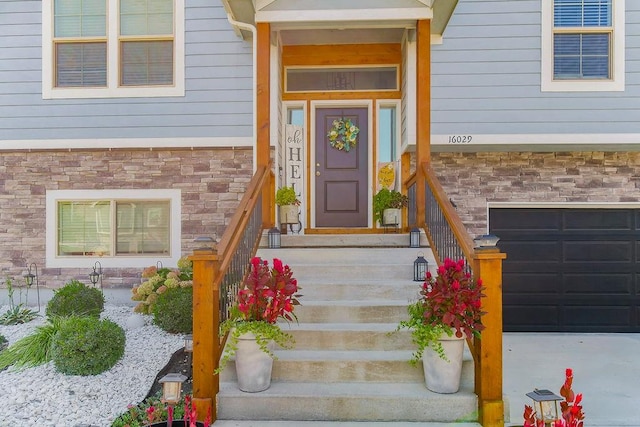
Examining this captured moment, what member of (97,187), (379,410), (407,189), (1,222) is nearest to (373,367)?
(379,410)

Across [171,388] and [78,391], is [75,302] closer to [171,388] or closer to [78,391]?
[78,391]

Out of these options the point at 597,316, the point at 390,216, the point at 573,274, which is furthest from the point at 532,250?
the point at 390,216

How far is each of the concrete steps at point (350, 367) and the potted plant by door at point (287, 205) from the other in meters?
1.23

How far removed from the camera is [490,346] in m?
3.18

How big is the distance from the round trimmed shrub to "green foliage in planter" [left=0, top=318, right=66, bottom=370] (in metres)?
0.32

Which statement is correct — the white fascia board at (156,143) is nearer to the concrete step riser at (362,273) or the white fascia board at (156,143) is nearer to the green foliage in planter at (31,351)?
the concrete step riser at (362,273)

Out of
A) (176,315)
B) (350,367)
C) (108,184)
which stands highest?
(108,184)

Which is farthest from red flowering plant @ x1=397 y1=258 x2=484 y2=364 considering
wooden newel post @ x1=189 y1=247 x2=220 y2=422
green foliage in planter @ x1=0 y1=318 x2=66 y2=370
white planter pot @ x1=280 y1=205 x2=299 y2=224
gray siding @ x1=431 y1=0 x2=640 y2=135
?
green foliage in planter @ x1=0 y1=318 x2=66 y2=370

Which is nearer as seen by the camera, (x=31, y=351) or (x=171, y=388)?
(x=171, y=388)

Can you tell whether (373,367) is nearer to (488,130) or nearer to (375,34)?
(488,130)

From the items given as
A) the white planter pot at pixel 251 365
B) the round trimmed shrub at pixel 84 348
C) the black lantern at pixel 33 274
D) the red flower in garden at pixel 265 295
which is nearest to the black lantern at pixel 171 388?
the white planter pot at pixel 251 365

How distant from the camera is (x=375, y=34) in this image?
5949 mm

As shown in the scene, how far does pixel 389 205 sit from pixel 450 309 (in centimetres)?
263

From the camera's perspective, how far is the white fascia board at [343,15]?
5.04 meters
